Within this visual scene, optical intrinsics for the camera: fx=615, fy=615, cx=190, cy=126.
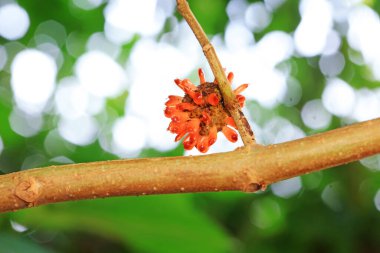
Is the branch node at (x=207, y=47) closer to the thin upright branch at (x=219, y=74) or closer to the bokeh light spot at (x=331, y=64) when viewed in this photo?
the thin upright branch at (x=219, y=74)

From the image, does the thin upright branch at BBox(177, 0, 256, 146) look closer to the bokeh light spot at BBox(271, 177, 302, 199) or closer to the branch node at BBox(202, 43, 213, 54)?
the branch node at BBox(202, 43, 213, 54)

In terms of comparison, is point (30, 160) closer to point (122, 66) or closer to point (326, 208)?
point (122, 66)

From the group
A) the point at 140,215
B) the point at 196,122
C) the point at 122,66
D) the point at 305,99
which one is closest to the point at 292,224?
the point at 305,99

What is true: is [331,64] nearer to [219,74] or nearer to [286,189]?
[286,189]

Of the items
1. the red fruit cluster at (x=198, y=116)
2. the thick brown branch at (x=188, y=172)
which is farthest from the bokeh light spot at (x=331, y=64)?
the thick brown branch at (x=188, y=172)

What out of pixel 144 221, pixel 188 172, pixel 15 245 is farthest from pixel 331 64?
pixel 188 172

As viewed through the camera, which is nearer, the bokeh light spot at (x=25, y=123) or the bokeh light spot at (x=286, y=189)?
→ the bokeh light spot at (x=25, y=123)
